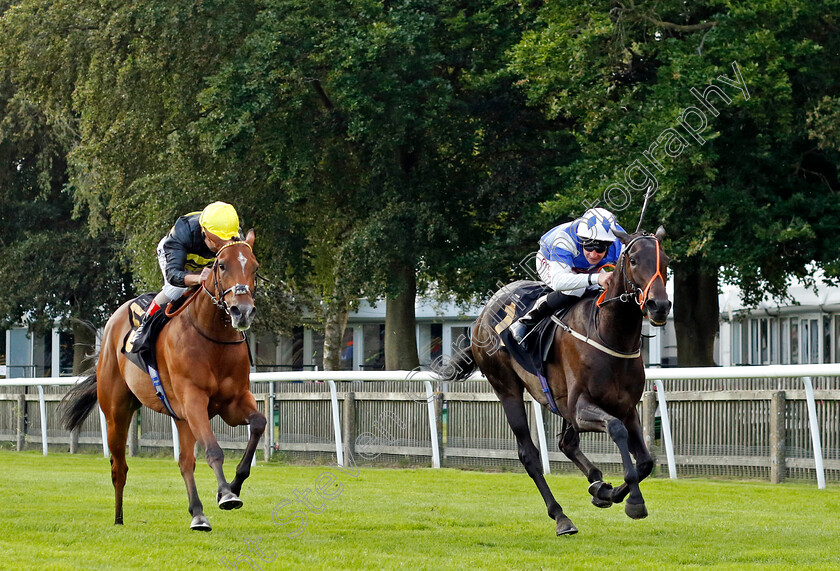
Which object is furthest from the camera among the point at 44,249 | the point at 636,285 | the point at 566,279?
the point at 44,249

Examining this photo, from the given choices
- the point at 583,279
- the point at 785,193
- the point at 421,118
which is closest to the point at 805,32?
the point at 785,193

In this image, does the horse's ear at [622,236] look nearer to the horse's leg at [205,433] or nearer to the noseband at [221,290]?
the noseband at [221,290]

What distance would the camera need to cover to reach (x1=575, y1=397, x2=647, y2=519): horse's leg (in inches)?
249

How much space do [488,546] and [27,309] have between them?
25646mm

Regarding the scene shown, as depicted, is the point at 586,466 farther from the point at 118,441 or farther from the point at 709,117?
the point at 709,117

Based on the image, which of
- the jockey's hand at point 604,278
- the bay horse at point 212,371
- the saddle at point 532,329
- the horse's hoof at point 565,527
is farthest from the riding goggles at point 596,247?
the bay horse at point 212,371

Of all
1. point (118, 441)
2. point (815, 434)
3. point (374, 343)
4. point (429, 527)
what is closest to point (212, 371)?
point (118, 441)

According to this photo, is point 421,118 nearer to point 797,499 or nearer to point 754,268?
point 754,268

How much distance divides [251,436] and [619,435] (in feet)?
7.33

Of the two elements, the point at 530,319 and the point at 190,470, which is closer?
the point at 190,470

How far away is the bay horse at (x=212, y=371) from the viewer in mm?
Answer: 6883

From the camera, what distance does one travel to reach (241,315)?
22.0 feet

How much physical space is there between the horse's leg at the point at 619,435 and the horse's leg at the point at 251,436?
1.90 m

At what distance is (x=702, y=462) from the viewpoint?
11055 mm
